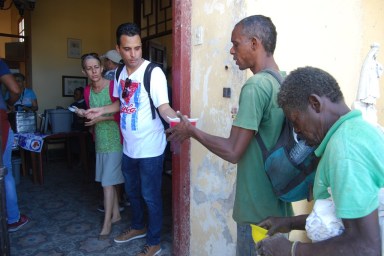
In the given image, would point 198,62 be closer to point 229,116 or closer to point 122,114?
point 229,116

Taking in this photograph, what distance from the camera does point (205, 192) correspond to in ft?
8.45

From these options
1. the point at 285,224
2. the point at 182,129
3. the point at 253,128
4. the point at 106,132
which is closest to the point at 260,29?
the point at 253,128

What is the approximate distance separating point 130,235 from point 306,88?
2.59 meters

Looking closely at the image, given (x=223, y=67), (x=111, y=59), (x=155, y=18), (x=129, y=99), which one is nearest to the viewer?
(x=223, y=67)

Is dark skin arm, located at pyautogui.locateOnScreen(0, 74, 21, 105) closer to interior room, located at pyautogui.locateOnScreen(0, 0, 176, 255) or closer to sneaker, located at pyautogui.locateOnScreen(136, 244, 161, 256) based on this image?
interior room, located at pyautogui.locateOnScreen(0, 0, 176, 255)

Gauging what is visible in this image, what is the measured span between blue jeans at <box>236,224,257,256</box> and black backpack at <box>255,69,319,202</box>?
274 mm

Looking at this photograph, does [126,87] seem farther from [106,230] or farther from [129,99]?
[106,230]

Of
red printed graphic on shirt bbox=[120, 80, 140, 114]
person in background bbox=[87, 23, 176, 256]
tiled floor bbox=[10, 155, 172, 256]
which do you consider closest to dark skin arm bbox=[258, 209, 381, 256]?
person in background bbox=[87, 23, 176, 256]

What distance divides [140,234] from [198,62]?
5.76 feet

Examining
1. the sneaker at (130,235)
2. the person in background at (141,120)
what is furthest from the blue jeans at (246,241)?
the sneaker at (130,235)

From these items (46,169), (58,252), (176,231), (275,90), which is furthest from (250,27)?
(46,169)

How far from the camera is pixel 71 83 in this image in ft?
24.4

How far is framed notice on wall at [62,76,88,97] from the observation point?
290 inches

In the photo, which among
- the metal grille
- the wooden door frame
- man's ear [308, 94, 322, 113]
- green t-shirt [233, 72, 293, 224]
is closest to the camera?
man's ear [308, 94, 322, 113]
